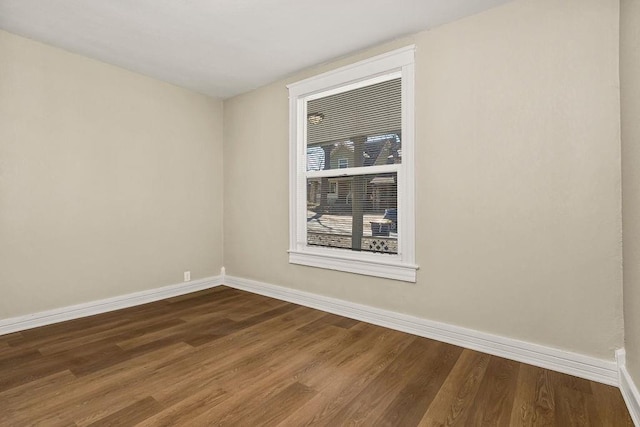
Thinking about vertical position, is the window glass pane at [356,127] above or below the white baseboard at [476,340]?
above

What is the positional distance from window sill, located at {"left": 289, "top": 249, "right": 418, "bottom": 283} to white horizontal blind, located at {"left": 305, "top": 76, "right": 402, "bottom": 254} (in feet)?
0.37

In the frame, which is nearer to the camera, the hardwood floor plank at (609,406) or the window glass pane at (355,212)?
the hardwood floor plank at (609,406)

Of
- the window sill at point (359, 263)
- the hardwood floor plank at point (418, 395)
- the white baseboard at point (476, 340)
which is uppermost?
the window sill at point (359, 263)

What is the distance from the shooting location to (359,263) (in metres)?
3.05

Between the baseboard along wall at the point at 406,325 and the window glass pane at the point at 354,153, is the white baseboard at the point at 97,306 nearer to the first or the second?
the baseboard along wall at the point at 406,325

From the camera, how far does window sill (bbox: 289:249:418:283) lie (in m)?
2.77

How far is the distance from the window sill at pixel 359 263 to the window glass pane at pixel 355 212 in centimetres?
11

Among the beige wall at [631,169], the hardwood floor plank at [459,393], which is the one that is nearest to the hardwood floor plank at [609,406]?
the beige wall at [631,169]

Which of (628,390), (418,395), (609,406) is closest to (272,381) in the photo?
(418,395)

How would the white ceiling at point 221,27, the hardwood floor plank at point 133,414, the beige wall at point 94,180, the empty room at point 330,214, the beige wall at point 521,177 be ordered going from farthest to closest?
the beige wall at point 94,180 → the white ceiling at point 221,27 → the beige wall at point 521,177 → the empty room at point 330,214 → the hardwood floor plank at point 133,414

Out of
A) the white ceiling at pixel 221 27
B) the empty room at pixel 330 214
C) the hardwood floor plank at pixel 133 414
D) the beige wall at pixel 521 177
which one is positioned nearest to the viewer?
the hardwood floor plank at pixel 133 414

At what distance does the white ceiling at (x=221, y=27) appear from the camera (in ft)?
7.66

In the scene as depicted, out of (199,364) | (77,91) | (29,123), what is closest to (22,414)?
(199,364)

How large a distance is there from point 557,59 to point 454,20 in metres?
0.83
